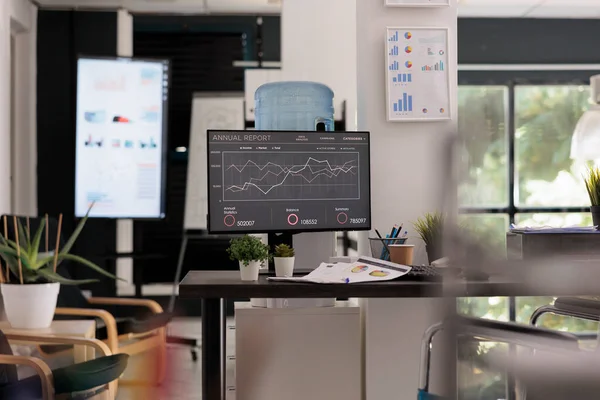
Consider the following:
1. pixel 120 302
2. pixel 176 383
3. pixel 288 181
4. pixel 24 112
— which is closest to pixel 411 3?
pixel 288 181

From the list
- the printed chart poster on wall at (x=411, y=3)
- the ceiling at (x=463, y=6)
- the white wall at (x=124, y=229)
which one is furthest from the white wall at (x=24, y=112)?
the printed chart poster on wall at (x=411, y=3)

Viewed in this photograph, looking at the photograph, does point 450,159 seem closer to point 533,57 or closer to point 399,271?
point 399,271

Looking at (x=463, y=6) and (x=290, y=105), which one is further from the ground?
(x=463, y=6)

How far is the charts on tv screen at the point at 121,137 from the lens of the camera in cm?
543

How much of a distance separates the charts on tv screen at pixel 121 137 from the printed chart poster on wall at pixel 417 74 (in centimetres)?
316

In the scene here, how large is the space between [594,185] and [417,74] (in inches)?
32.1

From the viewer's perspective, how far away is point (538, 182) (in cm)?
684

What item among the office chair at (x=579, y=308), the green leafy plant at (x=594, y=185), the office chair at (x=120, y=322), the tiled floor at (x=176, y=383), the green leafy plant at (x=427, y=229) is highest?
the green leafy plant at (x=594, y=185)

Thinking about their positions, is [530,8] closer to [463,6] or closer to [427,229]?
[463,6]

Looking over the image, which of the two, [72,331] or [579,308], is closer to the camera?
[579,308]

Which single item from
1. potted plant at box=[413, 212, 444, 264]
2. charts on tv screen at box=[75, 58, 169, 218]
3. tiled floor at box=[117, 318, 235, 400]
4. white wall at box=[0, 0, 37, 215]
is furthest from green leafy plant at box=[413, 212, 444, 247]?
white wall at box=[0, 0, 37, 215]

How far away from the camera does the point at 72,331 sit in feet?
10.1

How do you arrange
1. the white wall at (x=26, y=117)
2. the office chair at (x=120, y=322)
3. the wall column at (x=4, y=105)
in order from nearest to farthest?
the office chair at (x=120, y=322)
the wall column at (x=4, y=105)
the white wall at (x=26, y=117)

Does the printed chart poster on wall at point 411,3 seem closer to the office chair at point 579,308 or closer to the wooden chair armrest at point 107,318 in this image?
the office chair at point 579,308
